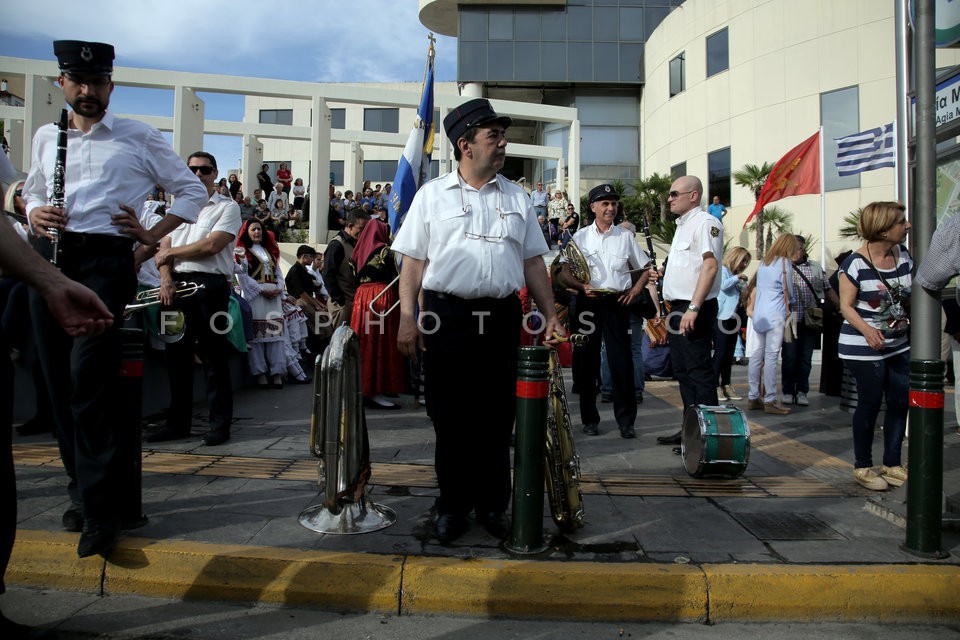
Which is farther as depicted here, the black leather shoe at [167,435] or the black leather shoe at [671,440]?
the black leather shoe at [671,440]

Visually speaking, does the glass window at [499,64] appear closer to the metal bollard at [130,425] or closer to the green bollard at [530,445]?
the metal bollard at [130,425]

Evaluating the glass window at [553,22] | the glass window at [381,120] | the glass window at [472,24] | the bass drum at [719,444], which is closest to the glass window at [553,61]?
the glass window at [553,22]

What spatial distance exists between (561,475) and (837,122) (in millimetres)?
25790

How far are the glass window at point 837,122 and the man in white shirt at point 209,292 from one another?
2379cm

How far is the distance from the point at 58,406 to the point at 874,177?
2620cm

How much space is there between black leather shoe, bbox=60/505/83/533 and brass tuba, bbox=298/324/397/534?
1049mm

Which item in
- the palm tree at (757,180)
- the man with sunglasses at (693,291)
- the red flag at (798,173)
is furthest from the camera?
the palm tree at (757,180)

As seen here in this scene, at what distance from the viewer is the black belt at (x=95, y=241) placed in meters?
3.20

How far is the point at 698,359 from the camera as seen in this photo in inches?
203

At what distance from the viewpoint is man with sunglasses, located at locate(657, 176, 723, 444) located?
5.12 meters

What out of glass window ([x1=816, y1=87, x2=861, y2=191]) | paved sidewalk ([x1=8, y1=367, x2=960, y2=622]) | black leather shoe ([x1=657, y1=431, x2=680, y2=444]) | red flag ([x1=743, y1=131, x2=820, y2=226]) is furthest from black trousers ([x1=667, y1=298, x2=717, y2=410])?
glass window ([x1=816, y1=87, x2=861, y2=191])

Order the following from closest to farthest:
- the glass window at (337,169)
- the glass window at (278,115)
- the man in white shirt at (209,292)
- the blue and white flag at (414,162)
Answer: the man in white shirt at (209,292) → the blue and white flag at (414,162) → the glass window at (337,169) → the glass window at (278,115)

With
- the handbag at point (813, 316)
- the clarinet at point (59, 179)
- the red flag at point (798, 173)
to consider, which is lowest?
the handbag at point (813, 316)

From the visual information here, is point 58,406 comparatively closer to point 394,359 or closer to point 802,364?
point 394,359
